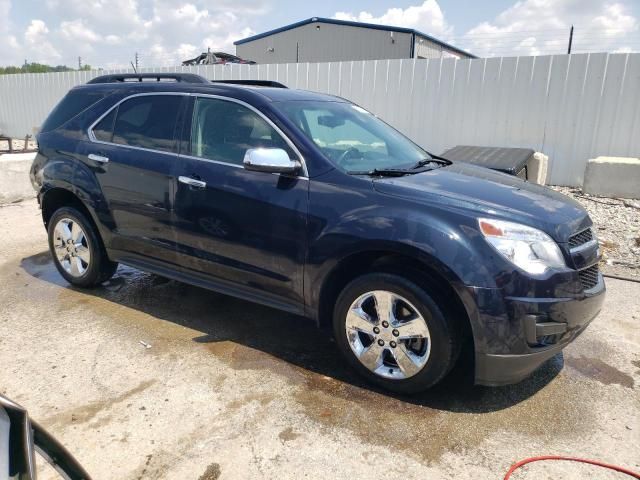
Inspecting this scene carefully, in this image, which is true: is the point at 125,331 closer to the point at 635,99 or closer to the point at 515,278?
the point at 515,278

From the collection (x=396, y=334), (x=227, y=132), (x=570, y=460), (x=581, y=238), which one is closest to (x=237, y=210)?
(x=227, y=132)

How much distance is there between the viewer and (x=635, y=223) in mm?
6914

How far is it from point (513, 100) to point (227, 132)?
283 inches

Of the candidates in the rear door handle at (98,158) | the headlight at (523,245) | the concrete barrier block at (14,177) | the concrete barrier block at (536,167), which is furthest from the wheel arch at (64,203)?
the concrete barrier block at (536,167)

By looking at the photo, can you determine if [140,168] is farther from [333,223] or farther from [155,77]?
[333,223]

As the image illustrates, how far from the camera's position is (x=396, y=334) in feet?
9.93

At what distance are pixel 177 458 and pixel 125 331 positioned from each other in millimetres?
1669

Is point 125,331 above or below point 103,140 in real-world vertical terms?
below

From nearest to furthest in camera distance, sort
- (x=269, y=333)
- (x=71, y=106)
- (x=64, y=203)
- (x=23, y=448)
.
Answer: (x=23, y=448), (x=269, y=333), (x=71, y=106), (x=64, y=203)

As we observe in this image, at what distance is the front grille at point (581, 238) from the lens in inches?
116

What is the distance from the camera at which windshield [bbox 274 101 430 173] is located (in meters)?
3.48

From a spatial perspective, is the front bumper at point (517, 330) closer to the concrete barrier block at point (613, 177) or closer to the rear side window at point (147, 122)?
the rear side window at point (147, 122)

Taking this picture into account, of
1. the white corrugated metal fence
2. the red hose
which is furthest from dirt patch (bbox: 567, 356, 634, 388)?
the white corrugated metal fence

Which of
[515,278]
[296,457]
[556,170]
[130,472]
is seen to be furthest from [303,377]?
[556,170]
